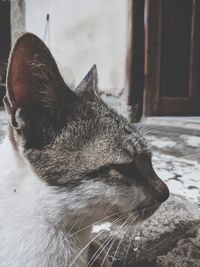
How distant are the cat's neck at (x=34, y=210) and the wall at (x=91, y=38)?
7.31 ft

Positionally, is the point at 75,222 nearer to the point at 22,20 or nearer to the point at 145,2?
the point at 145,2

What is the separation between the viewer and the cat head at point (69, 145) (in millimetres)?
697

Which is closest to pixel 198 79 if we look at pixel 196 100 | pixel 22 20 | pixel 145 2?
pixel 196 100

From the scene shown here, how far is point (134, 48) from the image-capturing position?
3062 millimetres

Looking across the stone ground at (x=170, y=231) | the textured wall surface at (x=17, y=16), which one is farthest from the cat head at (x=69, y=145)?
the textured wall surface at (x=17, y=16)

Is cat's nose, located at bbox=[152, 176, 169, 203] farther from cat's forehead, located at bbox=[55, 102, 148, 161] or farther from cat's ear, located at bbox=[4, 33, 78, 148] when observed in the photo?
cat's ear, located at bbox=[4, 33, 78, 148]

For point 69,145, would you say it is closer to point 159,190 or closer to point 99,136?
point 99,136

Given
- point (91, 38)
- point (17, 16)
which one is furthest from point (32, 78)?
point (17, 16)

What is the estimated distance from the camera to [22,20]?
478 cm

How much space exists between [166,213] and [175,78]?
9.59ft

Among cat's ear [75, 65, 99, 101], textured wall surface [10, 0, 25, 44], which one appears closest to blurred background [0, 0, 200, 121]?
textured wall surface [10, 0, 25, 44]

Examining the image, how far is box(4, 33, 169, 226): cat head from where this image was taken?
27.5 inches

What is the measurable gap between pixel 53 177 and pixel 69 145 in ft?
0.26

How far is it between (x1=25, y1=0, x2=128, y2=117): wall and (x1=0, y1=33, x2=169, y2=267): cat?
2.19 metres
